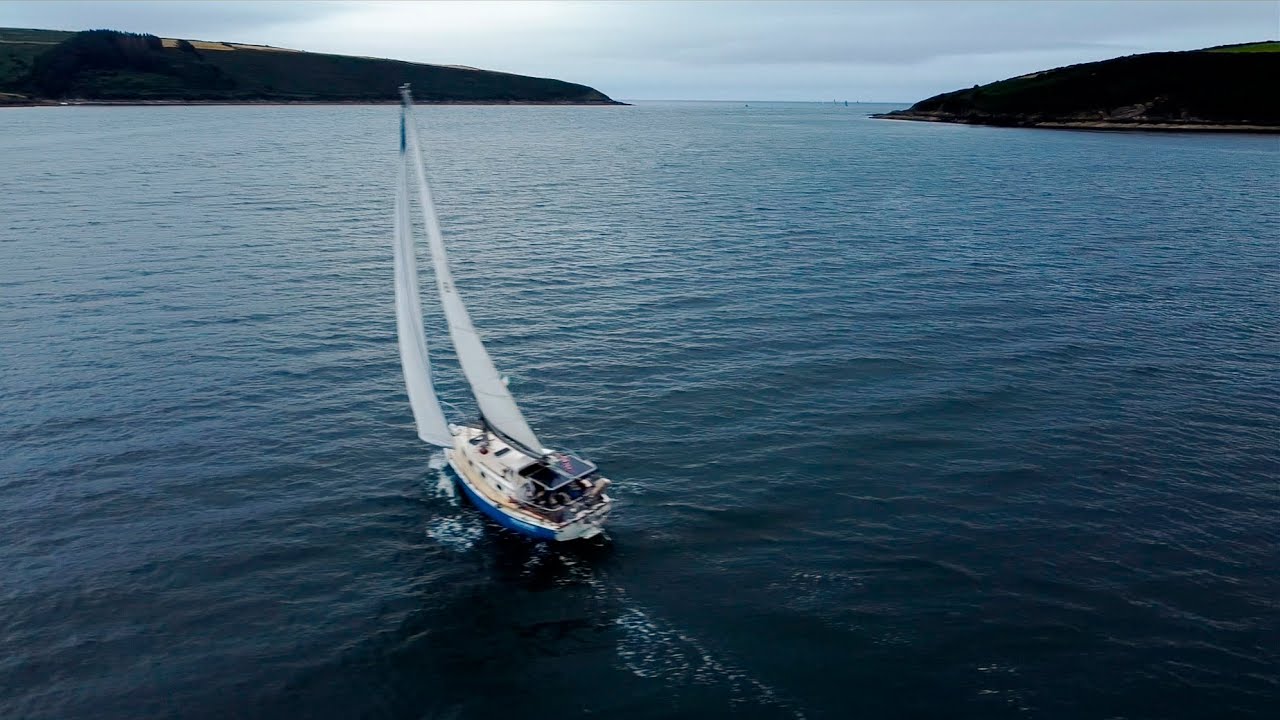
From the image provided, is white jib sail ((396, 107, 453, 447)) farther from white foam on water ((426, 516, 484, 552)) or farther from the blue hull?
white foam on water ((426, 516, 484, 552))

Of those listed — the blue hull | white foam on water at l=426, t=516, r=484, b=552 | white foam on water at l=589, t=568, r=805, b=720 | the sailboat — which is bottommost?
white foam on water at l=589, t=568, r=805, b=720

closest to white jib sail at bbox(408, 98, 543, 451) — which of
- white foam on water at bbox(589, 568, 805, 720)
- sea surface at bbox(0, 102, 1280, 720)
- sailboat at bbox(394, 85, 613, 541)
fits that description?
Answer: sailboat at bbox(394, 85, 613, 541)

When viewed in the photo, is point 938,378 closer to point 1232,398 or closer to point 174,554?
point 1232,398

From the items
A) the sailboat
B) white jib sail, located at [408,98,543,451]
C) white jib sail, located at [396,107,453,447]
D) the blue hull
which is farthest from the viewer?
white jib sail, located at [396,107,453,447]

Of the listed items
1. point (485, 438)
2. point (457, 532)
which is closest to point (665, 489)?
point (485, 438)

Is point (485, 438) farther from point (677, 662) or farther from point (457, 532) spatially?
point (677, 662)

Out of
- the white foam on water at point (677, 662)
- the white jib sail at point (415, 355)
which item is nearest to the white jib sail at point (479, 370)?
the white jib sail at point (415, 355)
